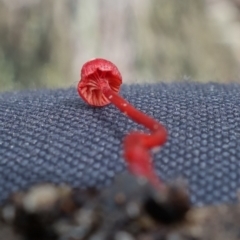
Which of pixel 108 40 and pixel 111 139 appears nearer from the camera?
pixel 111 139

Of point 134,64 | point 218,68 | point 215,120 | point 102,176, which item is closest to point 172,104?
point 215,120

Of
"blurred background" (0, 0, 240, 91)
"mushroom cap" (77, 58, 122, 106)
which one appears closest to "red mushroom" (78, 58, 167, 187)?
"mushroom cap" (77, 58, 122, 106)

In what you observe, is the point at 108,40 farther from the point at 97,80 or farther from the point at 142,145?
the point at 142,145

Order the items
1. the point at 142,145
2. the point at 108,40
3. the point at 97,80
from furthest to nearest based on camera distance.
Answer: the point at 108,40, the point at 97,80, the point at 142,145

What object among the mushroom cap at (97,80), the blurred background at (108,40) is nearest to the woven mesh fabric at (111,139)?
the mushroom cap at (97,80)

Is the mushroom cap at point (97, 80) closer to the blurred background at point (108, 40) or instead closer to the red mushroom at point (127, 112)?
the red mushroom at point (127, 112)

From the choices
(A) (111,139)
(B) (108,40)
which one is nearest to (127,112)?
(A) (111,139)
